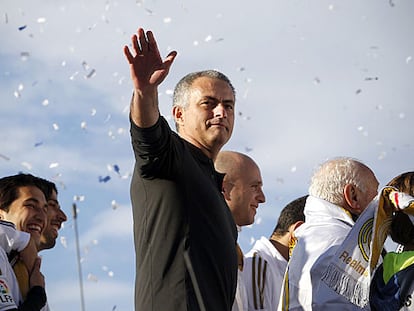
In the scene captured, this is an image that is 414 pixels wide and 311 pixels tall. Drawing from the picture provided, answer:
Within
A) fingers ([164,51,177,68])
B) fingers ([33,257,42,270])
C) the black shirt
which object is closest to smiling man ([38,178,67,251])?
fingers ([33,257,42,270])

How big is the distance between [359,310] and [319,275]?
13.2 inches

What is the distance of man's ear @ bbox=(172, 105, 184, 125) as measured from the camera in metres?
4.40

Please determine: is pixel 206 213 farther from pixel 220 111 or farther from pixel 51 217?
pixel 51 217

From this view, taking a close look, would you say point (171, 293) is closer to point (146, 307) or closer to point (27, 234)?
point (146, 307)

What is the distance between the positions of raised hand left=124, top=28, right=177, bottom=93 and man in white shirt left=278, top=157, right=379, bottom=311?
67.5 inches

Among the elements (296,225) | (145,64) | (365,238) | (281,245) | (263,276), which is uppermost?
(145,64)

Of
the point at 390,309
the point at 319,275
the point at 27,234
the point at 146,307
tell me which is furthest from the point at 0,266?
the point at 390,309

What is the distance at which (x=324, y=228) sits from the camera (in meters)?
5.18

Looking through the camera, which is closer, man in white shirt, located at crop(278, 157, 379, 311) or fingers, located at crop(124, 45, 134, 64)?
fingers, located at crop(124, 45, 134, 64)

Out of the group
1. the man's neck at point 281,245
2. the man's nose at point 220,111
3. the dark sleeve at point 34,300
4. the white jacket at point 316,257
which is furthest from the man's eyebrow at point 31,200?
the man's neck at point 281,245

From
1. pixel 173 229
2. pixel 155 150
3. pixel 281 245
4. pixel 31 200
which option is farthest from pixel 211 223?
pixel 281 245

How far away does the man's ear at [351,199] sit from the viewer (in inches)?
215

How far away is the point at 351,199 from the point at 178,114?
1551 millimetres

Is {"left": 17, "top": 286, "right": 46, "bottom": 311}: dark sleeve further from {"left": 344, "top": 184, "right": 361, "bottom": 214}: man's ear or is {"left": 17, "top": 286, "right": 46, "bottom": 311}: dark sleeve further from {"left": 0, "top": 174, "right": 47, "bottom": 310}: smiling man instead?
{"left": 344, "top": 184, "right": 361, "bottom": 214}: man's ear
